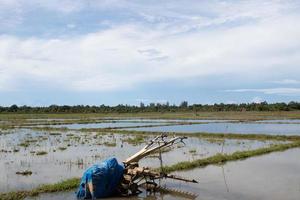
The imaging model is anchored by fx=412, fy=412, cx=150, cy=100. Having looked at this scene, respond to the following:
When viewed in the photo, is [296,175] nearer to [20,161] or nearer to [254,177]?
[254,177]

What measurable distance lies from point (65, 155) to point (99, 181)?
291 inches

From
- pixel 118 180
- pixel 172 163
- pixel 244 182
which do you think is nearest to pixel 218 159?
pixel 172 163

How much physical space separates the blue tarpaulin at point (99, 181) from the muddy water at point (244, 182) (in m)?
0.40

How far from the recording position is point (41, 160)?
1534cm

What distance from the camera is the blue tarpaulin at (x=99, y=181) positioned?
9.71m

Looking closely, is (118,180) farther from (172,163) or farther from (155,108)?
(155,108)

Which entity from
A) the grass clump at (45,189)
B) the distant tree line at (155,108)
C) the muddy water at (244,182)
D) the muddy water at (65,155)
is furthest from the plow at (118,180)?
the distant tree line at (155,108)

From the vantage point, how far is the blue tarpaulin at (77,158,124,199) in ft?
31.9

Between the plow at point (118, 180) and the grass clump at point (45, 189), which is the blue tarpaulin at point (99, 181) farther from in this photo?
the grass clump at point (45, 189)

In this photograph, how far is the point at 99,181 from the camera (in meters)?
9.77

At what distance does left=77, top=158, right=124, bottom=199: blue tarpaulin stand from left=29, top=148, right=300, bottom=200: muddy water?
1.33 ft

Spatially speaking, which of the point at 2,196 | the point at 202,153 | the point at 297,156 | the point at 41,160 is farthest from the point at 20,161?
the point at 297,156

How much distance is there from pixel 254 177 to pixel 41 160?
7766 mm

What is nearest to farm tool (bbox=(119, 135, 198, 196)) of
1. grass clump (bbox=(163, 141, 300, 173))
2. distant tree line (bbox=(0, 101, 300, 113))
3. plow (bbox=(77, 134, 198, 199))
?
plow (bbox=(77, 134, 198, 199))
